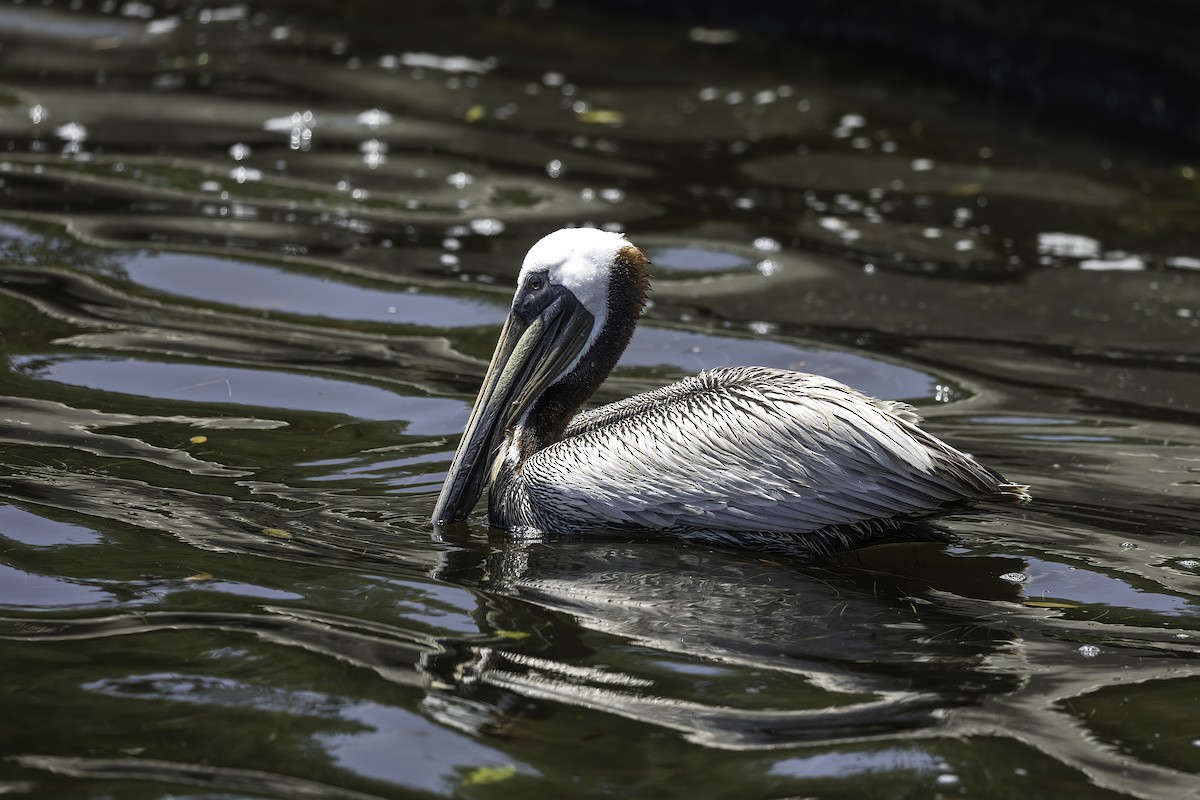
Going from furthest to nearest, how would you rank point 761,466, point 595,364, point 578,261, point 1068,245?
point 1068,245
point 595,364
point 578,261
point 761,466

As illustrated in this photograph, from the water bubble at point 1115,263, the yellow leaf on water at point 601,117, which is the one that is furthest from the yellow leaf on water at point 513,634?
the yellow leaf on water at point 601,117

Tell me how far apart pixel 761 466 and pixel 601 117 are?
6.10 meters

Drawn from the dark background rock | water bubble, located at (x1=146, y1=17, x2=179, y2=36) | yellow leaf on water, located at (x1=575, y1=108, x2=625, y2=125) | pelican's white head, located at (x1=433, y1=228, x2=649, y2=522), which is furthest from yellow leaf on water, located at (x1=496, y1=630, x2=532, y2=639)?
water bubble, located at (x1=146, y1=17, x2=179, y2=36)

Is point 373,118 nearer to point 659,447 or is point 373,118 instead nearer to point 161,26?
point 161,26

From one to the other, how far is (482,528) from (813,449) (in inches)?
46.1

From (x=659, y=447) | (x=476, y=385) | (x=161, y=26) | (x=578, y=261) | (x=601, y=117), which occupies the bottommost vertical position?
(x=476, y=385)

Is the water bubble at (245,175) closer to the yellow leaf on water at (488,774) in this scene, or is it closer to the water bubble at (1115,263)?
the water bubble at (1115,263)

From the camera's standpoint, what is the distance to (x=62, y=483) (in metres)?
5.11

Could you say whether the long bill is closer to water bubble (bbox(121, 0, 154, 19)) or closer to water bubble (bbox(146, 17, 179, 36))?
water bubble (bbox(146, 17, 179, 36))

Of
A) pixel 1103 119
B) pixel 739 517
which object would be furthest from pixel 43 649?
pixel 1103 119

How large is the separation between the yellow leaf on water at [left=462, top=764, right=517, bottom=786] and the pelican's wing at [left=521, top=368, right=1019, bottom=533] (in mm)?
1487

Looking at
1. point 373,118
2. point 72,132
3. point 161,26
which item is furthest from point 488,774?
point 161,26

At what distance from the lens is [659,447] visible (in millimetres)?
4941

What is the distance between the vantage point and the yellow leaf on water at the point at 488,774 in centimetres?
350
